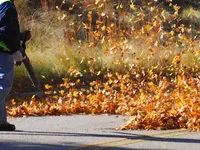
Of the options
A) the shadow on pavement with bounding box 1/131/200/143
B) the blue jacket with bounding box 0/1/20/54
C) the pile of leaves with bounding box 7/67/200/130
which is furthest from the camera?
the pile of leaves with bounding box 7/67/200/130

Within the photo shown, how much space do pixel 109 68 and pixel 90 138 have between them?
7136 millimetres

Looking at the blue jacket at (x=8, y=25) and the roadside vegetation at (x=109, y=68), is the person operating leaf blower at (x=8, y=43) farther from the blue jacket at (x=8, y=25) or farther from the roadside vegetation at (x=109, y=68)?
the roadside vegetation at (x=109, y=68)

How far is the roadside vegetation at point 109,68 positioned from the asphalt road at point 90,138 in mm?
→ 726

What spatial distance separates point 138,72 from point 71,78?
165 cm

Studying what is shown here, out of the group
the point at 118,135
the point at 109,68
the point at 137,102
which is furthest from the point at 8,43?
the point at 109,68

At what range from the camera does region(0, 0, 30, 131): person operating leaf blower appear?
7.41m

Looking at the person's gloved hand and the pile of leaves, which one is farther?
the pile of leaves

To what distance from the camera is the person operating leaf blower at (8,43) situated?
7410 mm

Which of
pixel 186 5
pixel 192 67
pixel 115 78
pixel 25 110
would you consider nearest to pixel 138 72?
pixel 115 78

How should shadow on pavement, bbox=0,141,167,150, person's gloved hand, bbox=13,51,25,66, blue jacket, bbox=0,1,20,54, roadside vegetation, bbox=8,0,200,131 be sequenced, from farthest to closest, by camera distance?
roadside vegetation, bbox=8,0,200,131
person's gloved hand, bbox=13,51,25,66
blue jacket, bbox=0,1,20,54
shadow on pavement, bbox=0,141,167,150

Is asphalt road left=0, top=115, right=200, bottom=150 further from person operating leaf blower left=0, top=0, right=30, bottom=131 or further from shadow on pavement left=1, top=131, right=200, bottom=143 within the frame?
person operating leaf blower left=0, top=0, right=30, bottom=131

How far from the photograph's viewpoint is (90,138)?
754cm

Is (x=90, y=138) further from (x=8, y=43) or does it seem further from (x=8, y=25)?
(x=8, y=25)

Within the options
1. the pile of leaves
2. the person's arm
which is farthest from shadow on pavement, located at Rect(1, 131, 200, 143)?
the person's arm
